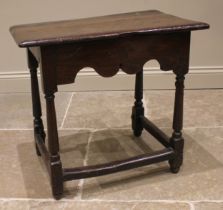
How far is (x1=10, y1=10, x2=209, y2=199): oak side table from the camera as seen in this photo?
53.9 inches

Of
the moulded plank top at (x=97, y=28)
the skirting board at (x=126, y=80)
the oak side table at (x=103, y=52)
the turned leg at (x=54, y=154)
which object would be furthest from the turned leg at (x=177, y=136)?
the skirting board at (x=126, y=80)

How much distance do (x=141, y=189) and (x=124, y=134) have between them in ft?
1.63

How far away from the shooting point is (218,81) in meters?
2.66

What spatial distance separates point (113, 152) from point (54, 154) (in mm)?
442

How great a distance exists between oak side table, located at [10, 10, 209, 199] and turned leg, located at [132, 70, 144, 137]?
34 cm

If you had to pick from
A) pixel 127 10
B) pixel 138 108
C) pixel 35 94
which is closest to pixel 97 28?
pixel 35 94

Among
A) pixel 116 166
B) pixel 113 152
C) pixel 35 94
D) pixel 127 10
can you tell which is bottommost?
pixel 113 152

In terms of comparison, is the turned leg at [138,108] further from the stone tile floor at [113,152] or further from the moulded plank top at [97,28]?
the moulded plank top at [97,28]

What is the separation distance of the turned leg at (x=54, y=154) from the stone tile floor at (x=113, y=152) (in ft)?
0.19

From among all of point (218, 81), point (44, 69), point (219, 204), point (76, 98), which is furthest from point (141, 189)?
point (218, 81)

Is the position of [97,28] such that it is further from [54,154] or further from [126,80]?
[126,80]

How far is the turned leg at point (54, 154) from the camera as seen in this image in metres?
1.47

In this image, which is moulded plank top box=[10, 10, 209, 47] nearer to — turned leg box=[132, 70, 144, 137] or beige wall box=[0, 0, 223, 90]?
turned leg box=[132, 70, 144, 137]

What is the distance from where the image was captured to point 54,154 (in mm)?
1523
